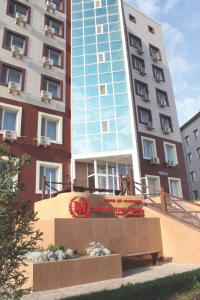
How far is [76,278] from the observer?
9992mm

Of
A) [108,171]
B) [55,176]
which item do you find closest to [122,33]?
[108,171]

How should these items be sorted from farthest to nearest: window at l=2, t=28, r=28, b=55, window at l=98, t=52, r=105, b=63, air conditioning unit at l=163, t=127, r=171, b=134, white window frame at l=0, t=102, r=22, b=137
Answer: air conditioning unit at l=163, t=127, r=171, b=134 → window at l=98, t=52, r=105, b=63 → window at l=2, t=28, r=28, b=55 → white window frame at l=0, t=102, r=22, b=137

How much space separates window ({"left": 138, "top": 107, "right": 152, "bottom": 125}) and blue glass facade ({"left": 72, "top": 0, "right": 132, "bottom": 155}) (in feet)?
10.6

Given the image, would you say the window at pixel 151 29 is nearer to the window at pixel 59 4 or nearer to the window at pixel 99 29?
the window at pixel 99 29

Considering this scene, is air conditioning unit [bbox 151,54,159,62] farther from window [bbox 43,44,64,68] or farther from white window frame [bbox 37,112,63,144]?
white window frame [bbox 37,112,63,144]

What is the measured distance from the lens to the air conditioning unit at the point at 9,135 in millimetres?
19609

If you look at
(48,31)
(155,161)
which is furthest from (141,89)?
(48,31)

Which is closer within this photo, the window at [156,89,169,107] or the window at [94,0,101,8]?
the window at [94,0,101,8]

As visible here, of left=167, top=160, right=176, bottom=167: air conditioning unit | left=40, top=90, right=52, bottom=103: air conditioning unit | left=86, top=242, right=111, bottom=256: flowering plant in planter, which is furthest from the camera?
left=167, top=160, right=176, bottom=167: air conditioning unit

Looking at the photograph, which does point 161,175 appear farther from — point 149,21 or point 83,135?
point 149,21

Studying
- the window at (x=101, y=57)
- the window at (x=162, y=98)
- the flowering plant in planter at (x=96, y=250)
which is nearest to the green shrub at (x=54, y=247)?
the flowering plant in planter at (x=96, y=250)

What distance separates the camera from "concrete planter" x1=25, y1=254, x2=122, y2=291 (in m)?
9.24

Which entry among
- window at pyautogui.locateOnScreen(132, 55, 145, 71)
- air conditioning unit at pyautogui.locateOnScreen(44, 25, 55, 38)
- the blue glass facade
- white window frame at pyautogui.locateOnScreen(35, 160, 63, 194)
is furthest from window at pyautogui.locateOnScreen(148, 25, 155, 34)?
white window frame at pyautogui.locateOnScreen(35, 160, 63, 194)

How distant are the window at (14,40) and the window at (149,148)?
1328cm
